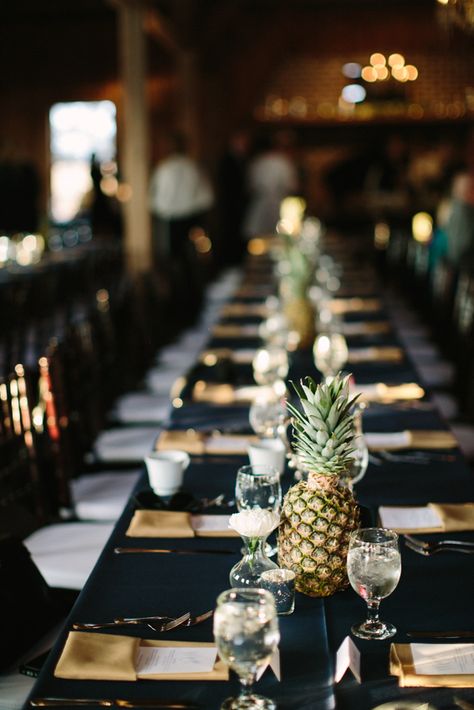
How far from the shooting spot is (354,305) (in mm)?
6125

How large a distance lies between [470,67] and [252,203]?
6.06 meters

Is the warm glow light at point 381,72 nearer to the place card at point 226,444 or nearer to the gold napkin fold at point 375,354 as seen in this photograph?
the gold napkin fold at point 375,354

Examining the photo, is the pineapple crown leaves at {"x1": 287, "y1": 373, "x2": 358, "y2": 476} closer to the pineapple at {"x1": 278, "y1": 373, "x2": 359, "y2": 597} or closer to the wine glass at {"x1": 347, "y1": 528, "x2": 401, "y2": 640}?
the pineapple at {"x1": 278, "y1": 373, "x2": 359, "y2": 597}

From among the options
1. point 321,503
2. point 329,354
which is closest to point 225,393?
point 329,354

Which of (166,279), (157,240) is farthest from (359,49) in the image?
(166,279)

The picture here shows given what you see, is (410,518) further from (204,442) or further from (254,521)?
(204,442)

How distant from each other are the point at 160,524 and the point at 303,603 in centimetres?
52

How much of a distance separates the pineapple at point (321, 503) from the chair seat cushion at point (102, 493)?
122 centimetres

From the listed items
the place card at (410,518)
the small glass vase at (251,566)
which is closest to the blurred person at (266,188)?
the place card at (410,518)

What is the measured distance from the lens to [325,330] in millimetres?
4477

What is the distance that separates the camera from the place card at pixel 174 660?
1.56 metres

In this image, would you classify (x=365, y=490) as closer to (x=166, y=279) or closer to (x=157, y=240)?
(x=166, y=279)

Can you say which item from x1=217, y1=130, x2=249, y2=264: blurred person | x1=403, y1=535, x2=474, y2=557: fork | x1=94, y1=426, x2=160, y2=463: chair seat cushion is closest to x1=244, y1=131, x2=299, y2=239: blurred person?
x1=217, y1=130, x2=249, y2=264: blurred person

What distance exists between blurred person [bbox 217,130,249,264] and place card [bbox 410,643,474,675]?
1192cm
